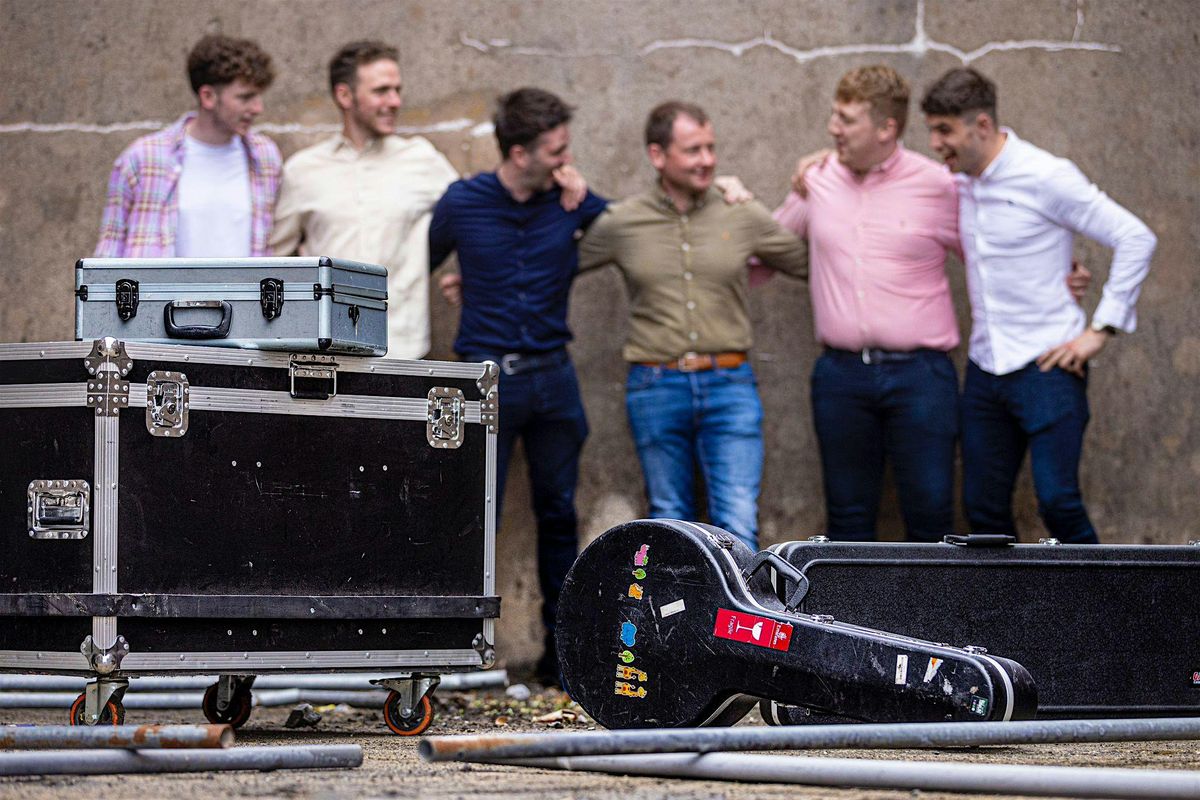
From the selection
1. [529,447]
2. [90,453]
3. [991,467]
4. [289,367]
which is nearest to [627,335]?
[529,447]

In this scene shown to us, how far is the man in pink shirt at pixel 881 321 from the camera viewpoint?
5914mm

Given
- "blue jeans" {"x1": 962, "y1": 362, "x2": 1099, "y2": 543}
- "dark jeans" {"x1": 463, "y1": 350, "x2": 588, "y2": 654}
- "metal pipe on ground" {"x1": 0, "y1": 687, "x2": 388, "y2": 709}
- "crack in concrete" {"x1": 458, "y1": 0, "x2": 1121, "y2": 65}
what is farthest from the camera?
"crack in concrete" {"x1": 458, "y1": 0, "x2": 1121, "y2": 65}

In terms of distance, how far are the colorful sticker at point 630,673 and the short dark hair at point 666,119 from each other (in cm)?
278

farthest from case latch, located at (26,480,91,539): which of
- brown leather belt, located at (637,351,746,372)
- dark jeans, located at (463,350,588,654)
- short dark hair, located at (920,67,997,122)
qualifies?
short dark hair, located at (920,67,997,122)

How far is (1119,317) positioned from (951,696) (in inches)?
109

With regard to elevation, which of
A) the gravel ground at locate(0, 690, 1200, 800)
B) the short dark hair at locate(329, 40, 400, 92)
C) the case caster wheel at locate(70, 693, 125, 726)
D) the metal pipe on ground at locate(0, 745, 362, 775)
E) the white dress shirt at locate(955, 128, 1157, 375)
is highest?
the short dark hair at locate(329, 40, 400, 92)

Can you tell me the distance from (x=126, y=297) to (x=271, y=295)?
0.41 m

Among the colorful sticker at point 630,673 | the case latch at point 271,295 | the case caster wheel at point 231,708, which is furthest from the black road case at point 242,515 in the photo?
the colorful sticker at point 630,673

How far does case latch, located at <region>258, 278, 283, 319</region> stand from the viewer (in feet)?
14.1

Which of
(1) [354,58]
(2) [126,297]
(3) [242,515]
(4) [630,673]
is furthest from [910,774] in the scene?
(1) [354,58]

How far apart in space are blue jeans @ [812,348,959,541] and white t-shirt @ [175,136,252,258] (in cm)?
236

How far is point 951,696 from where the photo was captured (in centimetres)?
344

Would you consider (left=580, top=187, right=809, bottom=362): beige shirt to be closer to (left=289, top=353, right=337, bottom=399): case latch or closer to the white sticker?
(left=289, top=353, right=337, bottom=399): case latch

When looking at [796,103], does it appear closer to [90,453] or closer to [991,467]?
[991,467]
